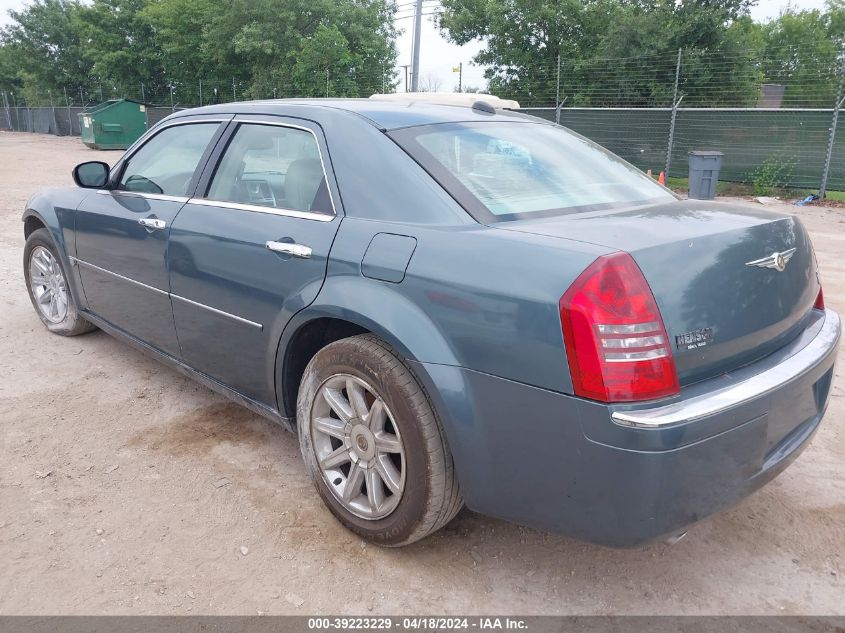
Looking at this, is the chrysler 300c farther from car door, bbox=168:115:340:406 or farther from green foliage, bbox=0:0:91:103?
green foliage, bbox=0:0:91:103

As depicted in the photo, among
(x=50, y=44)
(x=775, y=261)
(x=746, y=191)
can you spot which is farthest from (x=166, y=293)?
(x=50, y=44)

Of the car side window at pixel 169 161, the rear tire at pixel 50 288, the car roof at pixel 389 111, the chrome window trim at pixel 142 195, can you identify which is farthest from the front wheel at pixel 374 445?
the rear tire at pixel 50 288

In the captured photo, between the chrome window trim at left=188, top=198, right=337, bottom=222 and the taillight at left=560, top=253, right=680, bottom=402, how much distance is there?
44.8 inches

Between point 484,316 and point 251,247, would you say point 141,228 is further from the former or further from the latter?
point 484,316

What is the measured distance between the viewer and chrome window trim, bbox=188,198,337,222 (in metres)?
2.74

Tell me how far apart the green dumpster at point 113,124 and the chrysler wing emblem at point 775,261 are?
99.1 ft

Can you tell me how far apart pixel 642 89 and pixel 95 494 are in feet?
67.3

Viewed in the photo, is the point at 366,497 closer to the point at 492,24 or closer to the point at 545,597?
the point at 545,597

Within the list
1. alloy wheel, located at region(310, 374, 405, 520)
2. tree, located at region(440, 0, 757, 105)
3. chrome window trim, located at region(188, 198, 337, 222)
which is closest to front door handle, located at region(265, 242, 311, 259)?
chrome window trim, located at region(188, 198, 337, 222)

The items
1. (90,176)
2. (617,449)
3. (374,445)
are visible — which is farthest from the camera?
(90,176)

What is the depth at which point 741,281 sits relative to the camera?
2178 mm

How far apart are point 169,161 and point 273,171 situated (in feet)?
3.21

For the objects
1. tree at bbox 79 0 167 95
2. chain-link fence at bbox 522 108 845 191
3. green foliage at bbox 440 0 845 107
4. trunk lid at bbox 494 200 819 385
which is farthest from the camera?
tree at bbox 79 0 167 95

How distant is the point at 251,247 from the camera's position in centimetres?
291
